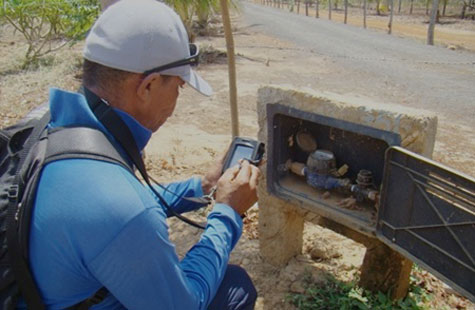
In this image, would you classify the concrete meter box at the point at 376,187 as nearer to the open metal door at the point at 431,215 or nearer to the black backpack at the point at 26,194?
the open metal door at the point at 431,215

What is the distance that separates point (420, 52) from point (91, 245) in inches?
580

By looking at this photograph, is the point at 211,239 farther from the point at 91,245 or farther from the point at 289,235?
the point at 289,235

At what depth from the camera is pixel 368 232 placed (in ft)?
7.67

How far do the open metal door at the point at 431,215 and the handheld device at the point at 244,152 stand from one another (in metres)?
0.63

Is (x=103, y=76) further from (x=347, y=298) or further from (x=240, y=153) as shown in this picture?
(x=347, y=298)

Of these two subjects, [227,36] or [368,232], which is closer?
[368,232]

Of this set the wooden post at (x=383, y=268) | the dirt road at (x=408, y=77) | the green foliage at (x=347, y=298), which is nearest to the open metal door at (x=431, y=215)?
the wooden post at (x=383, y=268)

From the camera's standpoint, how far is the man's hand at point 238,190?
1.70m

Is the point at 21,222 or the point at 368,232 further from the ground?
the point at 21,222

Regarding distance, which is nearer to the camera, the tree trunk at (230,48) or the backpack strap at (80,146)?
the backpack strap at (80,146)

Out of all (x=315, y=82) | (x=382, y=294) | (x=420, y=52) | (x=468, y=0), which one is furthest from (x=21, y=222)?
(x=468, y=0)

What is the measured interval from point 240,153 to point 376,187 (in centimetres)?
89

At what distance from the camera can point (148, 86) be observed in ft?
4.83

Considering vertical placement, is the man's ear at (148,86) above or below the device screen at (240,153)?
above
